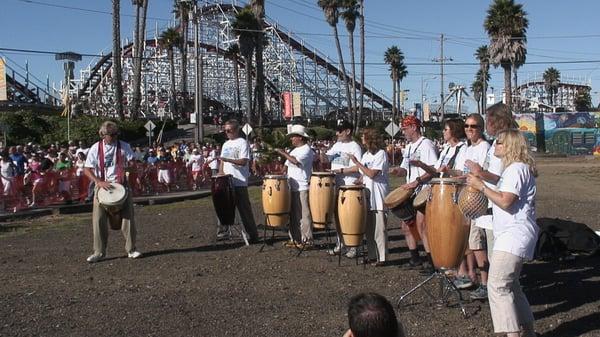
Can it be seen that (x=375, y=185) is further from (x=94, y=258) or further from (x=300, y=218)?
(x=94, y=258)

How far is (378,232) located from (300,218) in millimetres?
1536

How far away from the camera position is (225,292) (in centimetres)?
657

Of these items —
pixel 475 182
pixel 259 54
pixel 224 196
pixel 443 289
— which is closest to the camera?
pixel 475 182

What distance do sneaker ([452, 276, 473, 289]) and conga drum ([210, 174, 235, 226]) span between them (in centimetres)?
387

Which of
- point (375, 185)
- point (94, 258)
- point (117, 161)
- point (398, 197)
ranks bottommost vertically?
point (94, 258)

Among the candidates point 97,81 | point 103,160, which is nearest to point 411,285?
point 103,160

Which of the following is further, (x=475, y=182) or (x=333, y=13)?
(x=333, y=13)

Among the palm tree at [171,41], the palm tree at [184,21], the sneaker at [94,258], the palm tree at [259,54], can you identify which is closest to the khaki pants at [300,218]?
the sneaker at [94,258]

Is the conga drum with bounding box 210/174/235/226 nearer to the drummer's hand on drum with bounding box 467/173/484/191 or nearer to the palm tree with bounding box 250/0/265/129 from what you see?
the drummer's hand on drum with bounding box 467/173/484/191

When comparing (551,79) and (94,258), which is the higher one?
(551,79)

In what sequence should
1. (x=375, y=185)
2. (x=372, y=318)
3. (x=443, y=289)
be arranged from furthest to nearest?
(x=375, y=185) < (x=443, y=289) < (x=372, y=318)

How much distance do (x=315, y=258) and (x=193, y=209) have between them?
758cm

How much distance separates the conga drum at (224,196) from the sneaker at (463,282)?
12.7ft

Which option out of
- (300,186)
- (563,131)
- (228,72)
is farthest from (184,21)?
(300,186)
